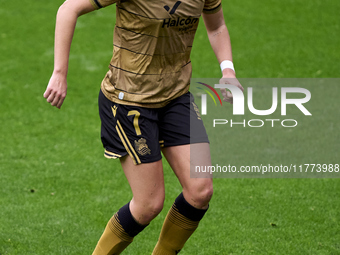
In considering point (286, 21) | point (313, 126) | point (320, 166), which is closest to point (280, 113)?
point (313, 126)

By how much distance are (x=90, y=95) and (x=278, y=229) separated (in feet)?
12.3

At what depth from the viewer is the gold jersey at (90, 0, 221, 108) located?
A: 10.9 feet

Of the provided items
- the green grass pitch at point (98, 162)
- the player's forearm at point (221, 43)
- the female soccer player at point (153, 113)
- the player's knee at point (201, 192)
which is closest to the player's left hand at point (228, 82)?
the female soccer player at point (153, 113)

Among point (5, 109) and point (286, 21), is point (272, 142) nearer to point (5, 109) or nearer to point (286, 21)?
point (5, 109)

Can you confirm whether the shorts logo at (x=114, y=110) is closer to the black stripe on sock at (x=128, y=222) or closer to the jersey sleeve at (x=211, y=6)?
the black stripe on sock at (x=128, y=222)

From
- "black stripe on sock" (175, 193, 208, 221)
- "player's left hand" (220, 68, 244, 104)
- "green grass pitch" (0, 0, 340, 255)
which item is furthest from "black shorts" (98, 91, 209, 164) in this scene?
"green grass pitch" (0, 0, 340, 255)

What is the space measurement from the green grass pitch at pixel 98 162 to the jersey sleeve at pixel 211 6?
176 cm

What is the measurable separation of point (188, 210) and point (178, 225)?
0.45 feet

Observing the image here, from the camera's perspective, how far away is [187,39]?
139 inches

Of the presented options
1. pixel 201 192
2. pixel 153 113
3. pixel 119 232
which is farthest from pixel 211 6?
pixel 119 232

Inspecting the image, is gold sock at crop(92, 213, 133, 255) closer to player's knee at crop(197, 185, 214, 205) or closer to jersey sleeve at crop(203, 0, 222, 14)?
player's knee at crop(197, 185, 214, 205)

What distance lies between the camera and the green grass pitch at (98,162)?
14.8 ft

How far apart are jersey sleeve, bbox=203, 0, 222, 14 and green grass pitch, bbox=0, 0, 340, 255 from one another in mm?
1763

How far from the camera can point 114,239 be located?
145 inches
